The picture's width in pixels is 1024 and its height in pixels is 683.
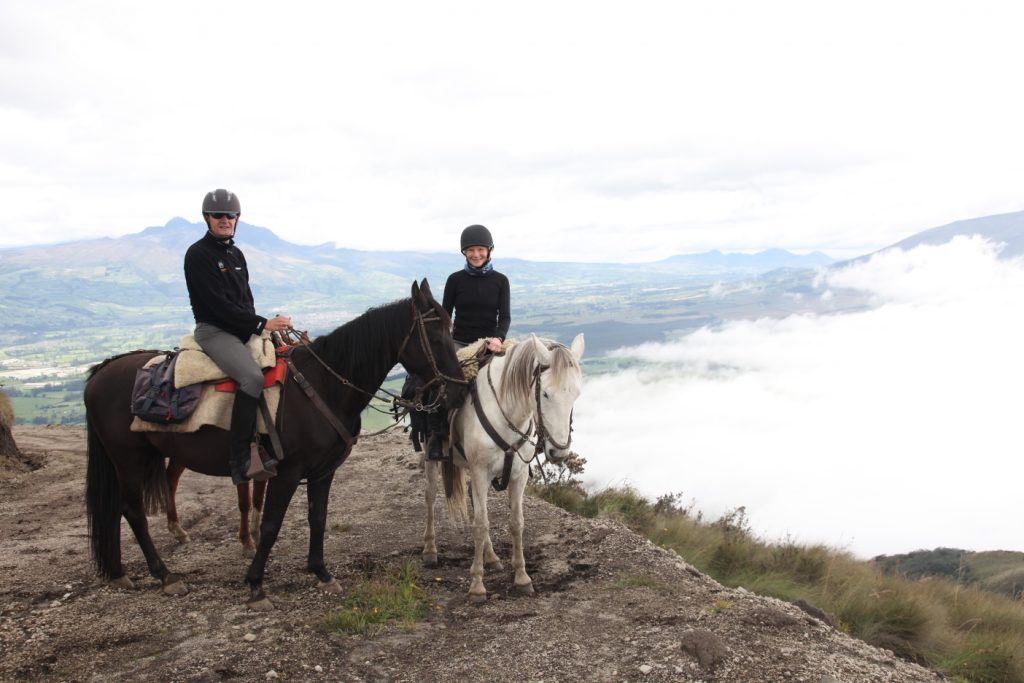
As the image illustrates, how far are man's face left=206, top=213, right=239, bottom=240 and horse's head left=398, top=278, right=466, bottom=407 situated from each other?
1.92 m

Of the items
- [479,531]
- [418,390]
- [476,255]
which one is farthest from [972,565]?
[418,390]

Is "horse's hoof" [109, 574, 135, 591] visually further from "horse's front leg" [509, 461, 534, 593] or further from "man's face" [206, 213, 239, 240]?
"horse's front leg" [509, 461, 534, 593]

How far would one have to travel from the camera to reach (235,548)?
7191 mm

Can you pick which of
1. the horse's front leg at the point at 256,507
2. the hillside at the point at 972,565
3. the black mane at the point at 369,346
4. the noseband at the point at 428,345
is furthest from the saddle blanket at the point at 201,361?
the hillside at the point at 972,565

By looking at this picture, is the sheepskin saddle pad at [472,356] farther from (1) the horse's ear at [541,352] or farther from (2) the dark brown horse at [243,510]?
(2) the dark brown horse at [243,510]

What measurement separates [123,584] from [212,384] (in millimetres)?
2418

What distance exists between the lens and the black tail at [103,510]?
19.5ft

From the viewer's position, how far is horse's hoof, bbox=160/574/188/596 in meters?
5.79

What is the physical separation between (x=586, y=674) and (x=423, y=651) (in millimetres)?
1394

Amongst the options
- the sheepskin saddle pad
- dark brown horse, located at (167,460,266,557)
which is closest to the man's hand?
the sheepskin saddle pad

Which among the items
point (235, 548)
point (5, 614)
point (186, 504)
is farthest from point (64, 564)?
point (186, 504)

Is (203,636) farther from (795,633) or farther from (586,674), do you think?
(795,633)

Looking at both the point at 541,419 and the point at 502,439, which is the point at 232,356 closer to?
the point at 502,439

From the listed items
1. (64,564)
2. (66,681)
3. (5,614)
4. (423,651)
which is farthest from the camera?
(64,564)
